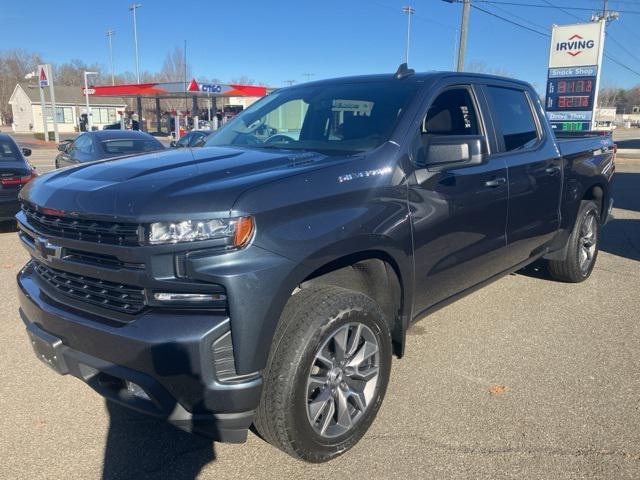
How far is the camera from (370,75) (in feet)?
13.3

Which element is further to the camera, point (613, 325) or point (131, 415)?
point (613, 325)

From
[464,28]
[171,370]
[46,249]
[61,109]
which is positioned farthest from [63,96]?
[171,370]

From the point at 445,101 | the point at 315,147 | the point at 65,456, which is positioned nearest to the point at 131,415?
the point at 65,456

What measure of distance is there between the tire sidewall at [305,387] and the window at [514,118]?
2.01 meters

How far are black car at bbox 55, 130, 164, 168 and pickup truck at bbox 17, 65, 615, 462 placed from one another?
8240 mm

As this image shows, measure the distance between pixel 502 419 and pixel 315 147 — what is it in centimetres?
198

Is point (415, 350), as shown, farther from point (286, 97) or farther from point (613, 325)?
point (286, 97)

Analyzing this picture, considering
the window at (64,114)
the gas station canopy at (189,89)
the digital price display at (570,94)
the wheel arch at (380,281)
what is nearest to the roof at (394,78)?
the wheel arch at (380,281)

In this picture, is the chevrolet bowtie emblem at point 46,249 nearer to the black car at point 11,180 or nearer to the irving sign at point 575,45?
the black car at point 11,180

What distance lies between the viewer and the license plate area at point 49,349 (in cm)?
270

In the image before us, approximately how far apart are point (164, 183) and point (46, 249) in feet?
2.49

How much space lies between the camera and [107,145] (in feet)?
37.7

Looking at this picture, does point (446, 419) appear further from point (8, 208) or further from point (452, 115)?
point (8, 208)

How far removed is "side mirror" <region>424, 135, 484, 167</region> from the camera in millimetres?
3133
